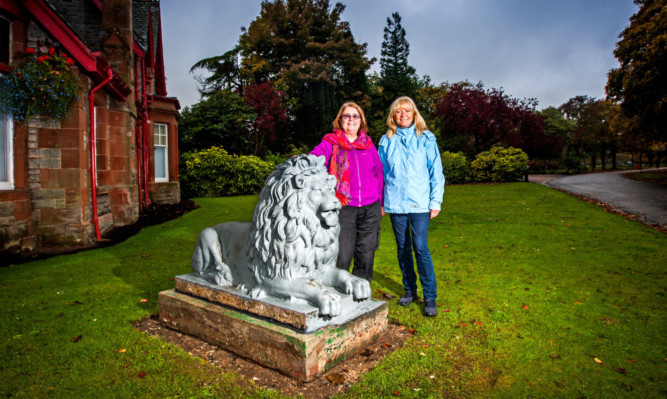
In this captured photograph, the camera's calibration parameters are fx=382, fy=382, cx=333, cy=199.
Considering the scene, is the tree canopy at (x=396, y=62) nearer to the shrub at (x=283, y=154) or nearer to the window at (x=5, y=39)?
the shrub at (x=283, y=154)

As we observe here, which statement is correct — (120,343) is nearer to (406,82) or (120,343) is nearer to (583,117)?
(406,82)

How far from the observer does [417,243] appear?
371 cm

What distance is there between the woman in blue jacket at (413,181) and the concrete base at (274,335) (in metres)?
0.86

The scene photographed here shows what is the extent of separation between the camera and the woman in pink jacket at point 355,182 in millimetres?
3533

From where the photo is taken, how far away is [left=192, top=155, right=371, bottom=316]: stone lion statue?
104 inches

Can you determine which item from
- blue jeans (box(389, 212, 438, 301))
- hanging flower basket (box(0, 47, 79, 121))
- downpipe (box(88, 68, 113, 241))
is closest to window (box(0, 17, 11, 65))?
hanging flower basket (box(0, 47, 79, 121))

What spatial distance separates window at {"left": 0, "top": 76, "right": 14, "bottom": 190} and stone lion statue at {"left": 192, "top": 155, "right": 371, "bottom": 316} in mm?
6141

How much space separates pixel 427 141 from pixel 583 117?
47.9 meters

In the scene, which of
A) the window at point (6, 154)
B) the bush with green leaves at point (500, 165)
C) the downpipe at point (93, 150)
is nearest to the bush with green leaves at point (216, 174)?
the downpipe at point (93, 150)

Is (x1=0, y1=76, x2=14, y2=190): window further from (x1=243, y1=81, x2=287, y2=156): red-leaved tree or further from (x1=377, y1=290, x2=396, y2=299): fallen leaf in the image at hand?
(x1=243, y1=81, x2=287, y2=156): red-leaved tree

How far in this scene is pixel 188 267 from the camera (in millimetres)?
5777

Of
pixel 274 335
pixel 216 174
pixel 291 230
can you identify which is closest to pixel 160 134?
pixel 216 174

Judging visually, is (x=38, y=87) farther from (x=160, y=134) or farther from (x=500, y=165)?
(x=500, y=165)

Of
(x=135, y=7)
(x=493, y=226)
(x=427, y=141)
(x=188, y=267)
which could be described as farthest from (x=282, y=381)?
(x=135, y=7)
